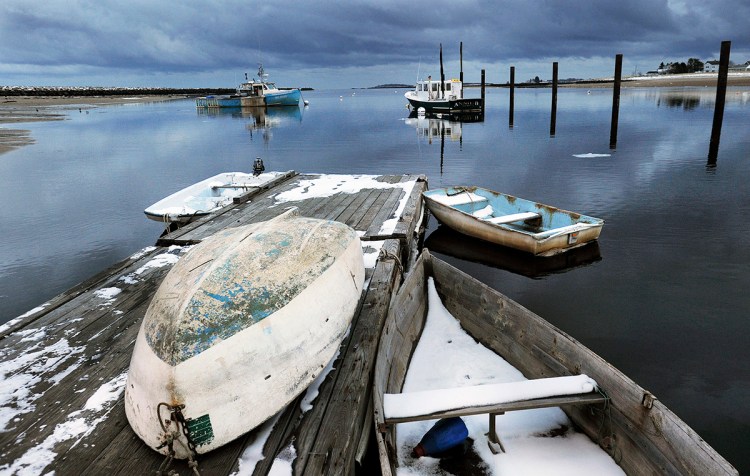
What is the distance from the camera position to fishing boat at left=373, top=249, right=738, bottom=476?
332cm

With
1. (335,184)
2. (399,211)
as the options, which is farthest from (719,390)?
(335,184)

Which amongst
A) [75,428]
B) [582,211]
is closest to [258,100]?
[582,211]

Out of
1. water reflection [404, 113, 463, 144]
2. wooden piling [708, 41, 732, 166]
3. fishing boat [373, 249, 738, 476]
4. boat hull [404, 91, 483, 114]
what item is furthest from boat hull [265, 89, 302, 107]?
fishing boat [373, 249, 738, 476]

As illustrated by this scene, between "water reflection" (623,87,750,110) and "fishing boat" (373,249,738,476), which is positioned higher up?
"water reflection" (623,87,750,110)

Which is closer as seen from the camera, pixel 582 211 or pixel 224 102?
pixel 582 211

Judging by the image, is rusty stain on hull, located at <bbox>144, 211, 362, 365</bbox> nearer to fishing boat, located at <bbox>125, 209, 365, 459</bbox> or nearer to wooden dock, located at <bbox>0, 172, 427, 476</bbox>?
fishing boat, located at <bbox>125, 209, 365, 459</bbox>

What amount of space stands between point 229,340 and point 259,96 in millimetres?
77819

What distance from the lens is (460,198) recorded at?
41.0ft

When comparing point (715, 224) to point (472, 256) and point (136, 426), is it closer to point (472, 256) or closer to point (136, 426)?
point (472, 256)

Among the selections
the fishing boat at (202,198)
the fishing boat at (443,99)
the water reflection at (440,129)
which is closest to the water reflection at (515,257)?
the fishing boat at (202,198)

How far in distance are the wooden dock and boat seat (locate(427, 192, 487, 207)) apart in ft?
19.2

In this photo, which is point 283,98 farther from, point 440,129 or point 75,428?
point 75,428

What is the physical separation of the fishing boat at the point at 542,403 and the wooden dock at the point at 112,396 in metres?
0.27

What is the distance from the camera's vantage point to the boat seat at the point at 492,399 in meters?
3.67
